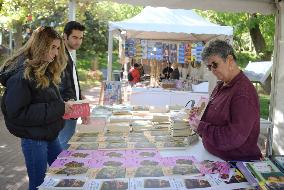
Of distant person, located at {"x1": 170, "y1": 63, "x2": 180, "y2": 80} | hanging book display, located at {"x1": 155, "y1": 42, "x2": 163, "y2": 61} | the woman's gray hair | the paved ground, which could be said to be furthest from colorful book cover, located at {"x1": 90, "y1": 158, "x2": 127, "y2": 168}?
distant person, located at {"x1": 170, "y1": 63, "x2": 180, "y2": 80}

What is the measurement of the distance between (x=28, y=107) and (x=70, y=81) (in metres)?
1.06

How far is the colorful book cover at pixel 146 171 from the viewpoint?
86.8 inches

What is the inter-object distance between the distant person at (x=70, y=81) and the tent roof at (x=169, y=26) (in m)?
4.10

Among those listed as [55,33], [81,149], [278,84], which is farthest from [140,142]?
[278,84]

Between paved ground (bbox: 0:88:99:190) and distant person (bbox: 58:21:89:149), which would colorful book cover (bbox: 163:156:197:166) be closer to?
distant person (bbox: 58:21:89:149)

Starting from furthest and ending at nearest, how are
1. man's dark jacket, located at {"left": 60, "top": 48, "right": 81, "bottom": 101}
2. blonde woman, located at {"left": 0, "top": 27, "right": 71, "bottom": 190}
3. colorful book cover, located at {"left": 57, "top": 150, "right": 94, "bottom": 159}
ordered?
1. man's dark jacket, located at {"left": 60, "top": 48, "right": 81, "bottom": 101}
2. colorful book cover, located at {"left": 57, "top": 150, "right": 94, "bottom": 159}
3. blonde woman, located at {"left": 0, "top": 27, "right": 71, "bottom": 190}

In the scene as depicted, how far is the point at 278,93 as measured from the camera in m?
4.75

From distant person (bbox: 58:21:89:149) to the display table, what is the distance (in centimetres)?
433

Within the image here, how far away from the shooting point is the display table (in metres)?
8.04

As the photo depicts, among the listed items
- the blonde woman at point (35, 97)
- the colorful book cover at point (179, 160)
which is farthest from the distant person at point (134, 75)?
the colorful book cover at point (179, 160)

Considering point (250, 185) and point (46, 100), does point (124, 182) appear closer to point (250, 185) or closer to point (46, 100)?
point (250, 185)

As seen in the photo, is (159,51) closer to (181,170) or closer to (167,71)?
(167,71)

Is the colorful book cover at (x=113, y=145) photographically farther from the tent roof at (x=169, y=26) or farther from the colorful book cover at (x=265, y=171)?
the tent roof at (x=169, y=26)

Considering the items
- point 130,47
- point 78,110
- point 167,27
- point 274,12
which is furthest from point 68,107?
point 130,47
